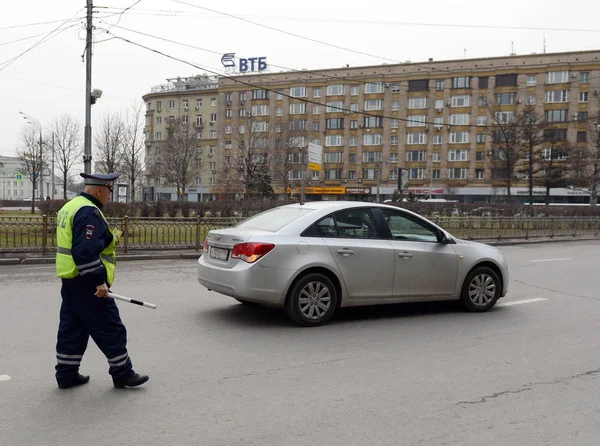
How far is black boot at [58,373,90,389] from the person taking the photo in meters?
4.42

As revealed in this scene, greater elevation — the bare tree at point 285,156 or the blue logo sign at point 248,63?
the blue logo sign at point 248,63

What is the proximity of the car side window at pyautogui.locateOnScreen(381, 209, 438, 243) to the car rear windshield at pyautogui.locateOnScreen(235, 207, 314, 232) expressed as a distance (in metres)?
1.10

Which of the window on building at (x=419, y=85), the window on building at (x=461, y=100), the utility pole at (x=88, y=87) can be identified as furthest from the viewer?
the window on building at (x=419, y=85)

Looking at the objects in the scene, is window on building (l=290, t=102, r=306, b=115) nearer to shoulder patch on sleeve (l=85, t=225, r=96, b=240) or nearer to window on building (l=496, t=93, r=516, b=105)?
window on building (l=496, t=93, r=516, b=105)

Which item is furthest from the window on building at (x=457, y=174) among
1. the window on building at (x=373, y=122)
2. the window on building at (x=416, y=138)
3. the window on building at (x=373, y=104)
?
the window on building at (x=373, y=104)

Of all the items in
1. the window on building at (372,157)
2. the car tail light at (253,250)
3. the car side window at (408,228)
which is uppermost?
the window on building at (372,157)

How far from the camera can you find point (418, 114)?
239ft

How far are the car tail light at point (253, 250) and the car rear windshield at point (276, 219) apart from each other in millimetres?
379

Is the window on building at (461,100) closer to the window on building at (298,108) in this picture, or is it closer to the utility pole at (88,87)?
the window on building at (298,108)

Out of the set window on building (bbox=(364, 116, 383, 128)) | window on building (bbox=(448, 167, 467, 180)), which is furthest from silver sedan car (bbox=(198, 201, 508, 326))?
window on building (bbox=(364, 116, 383, 128))

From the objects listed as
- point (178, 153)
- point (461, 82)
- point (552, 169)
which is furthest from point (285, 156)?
point (461, 82)

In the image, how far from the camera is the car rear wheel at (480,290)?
7742mm

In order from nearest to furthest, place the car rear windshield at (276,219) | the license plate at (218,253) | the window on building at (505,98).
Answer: the license plate at (218,253), the car rear windshield at (276,219), the window on building at (505,98)

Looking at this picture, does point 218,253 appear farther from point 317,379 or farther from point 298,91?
point 298,91
